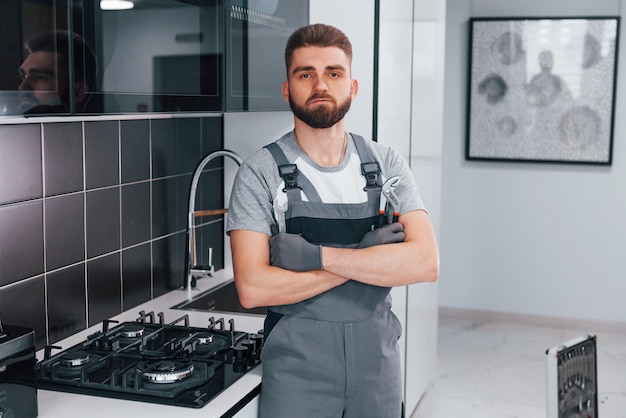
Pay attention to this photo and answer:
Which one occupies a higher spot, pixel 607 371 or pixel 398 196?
pixel 398 196

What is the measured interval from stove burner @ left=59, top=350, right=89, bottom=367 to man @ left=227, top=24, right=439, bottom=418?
429 mm

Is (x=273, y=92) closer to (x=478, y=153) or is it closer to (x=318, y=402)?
(x=318, y=402)

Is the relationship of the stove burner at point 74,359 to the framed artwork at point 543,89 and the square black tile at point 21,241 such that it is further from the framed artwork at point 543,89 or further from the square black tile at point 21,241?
the framed artwork at point 543,89

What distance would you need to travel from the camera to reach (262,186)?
6.61 ft

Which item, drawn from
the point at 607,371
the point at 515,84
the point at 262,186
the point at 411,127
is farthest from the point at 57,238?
the point at 515,84

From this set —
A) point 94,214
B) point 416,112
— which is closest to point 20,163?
point 94,214

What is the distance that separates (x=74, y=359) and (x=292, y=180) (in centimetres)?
70

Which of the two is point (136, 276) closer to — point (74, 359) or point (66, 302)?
point (66, 302)

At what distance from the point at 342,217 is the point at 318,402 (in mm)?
470

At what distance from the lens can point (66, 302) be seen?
228 cm

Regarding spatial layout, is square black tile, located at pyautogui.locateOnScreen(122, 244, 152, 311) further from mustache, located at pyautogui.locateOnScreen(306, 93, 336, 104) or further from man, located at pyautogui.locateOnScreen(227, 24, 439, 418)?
mustache, located at pyautogui.locateOnScreen(306, 93, 336, 104)

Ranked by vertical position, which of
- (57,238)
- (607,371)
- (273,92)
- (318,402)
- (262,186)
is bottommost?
(607,371)

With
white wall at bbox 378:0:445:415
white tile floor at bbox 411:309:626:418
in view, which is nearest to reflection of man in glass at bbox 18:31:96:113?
white wall at bbox 378:0:445:415

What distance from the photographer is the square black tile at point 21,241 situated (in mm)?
2029
